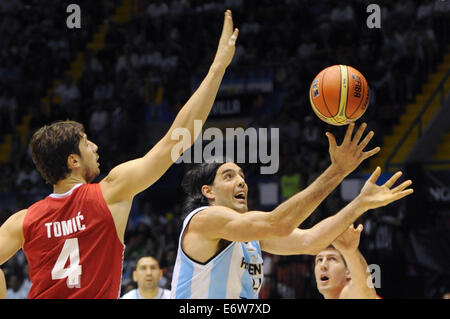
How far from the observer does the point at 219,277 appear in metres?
4.31

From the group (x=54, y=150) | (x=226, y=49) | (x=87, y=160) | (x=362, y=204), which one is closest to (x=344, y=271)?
(x=362, y=204)

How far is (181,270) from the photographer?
438 cm

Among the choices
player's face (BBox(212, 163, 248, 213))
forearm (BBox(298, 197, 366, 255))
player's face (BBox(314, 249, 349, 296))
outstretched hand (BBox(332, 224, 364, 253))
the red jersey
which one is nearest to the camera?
the red jersey

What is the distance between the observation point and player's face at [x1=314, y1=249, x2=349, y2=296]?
17.6 ft

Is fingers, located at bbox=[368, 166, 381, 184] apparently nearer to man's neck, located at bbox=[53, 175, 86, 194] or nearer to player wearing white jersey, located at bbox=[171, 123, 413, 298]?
player wearing white jersey, located at bbox=[171, 123, 413, 298]

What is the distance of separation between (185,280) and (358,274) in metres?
1.20

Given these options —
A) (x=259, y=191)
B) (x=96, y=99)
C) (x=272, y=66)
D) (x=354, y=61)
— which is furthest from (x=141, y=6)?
(x=259, y=191)

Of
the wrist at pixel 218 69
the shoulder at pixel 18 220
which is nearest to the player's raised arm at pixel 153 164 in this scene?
the wrist at pixel 218 69

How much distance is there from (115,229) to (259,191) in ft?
24.9

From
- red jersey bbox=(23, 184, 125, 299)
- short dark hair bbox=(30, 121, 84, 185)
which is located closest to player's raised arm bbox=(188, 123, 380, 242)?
red jersey bbox=(23, 184, 125, 299)

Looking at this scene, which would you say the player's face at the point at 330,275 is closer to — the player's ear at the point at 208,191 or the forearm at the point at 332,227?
the forearm at the point at 332,227

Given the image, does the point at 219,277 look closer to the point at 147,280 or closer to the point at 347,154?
the point at 347,154

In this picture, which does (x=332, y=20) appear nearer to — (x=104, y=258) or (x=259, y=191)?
(x=259, y=191)
